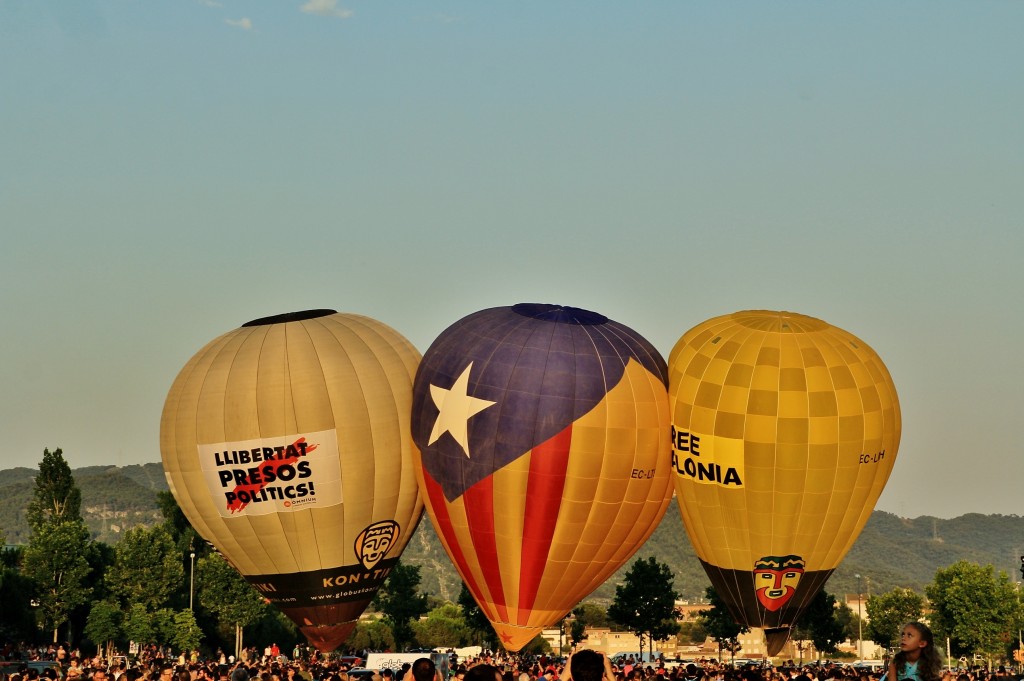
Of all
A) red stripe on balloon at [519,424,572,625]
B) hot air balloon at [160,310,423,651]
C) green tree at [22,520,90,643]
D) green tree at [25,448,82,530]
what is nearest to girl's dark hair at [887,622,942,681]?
red stripe on balloon at [519,424,572,625]

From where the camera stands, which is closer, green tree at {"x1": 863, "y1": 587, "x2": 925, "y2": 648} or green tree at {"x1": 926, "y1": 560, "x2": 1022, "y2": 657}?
green tree at {"x1": 926, "y1": 560, "x2": 1022, "y2": 657}

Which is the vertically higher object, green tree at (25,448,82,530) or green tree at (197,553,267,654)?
green tree at (25,448,82,530)

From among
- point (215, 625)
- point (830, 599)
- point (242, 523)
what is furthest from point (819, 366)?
point (215, 625)

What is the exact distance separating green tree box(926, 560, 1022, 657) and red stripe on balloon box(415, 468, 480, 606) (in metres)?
76.5

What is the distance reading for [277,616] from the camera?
→ 11950 cm

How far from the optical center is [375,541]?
4553cm

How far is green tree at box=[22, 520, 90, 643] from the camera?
294 feet

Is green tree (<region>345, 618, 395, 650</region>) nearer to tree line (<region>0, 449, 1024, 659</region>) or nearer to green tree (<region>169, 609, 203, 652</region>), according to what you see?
tree line (<region>0, 449, 1024, 659</region>)

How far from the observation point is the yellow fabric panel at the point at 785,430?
3919 centimetres

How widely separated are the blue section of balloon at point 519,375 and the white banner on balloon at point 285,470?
3057 millimetres

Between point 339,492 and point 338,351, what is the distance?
452 centimetres

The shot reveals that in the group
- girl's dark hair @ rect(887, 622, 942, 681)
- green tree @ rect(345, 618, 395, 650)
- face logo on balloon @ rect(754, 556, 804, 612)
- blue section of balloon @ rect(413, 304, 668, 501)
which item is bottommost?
green tree @ rect(345, 618, 395, 650)

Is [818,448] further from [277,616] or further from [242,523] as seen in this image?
[277,616]

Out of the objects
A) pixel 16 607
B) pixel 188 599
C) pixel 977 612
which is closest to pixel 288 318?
pixel 16 607
